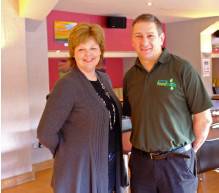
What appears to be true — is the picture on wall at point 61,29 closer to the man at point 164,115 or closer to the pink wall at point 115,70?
the pink wall at point 115,70

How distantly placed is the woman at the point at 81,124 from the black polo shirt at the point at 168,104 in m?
0.19

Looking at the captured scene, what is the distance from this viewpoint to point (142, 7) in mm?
5727

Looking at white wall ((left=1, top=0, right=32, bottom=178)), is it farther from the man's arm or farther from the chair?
the man's arm

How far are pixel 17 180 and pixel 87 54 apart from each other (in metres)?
2.78

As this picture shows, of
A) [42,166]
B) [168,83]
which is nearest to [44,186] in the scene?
[42,166]

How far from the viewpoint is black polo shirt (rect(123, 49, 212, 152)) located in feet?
5.70

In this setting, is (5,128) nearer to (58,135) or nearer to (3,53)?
(3,53)

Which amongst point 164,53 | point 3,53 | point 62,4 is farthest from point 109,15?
point 164,53

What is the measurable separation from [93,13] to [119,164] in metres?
4.79

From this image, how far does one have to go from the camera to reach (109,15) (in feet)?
21.3

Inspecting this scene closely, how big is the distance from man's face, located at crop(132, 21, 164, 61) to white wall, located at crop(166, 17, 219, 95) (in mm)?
5710

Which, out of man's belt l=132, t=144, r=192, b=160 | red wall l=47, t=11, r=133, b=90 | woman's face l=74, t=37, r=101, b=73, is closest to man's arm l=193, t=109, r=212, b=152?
man's belt l=132, t=144, r=192, b=160

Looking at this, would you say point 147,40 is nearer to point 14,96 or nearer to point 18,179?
point 14,96

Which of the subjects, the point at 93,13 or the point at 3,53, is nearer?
the point at 3,53
